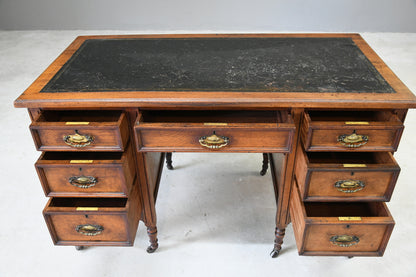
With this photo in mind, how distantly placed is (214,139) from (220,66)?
1.24ft

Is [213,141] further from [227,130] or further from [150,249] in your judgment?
[150,249]

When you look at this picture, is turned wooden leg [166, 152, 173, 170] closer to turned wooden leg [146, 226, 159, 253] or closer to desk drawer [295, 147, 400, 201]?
turned wooden leg [146, 226, 159, 253]

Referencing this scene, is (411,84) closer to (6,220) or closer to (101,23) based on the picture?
(6,220)

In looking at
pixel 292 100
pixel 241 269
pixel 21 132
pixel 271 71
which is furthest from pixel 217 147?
pixel 21 132

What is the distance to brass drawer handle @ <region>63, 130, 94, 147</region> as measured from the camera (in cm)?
112

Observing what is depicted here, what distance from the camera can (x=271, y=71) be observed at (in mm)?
1302

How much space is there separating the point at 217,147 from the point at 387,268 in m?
0.93

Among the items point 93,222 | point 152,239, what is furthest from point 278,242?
point 93,222

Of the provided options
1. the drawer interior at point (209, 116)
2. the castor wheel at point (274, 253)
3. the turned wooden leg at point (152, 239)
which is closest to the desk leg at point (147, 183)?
the turned wooden leg at point (152, 239)

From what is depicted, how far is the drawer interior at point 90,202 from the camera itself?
134 cm

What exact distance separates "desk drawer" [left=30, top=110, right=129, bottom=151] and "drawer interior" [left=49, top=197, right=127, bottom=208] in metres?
0.29

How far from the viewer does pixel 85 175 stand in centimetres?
118

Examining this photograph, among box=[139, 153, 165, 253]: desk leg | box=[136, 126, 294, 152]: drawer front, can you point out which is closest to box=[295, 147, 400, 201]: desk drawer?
box=[136, 126, 294, 152]: drawer front

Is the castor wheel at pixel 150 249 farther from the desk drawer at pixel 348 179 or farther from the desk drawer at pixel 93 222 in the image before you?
the desk drawer at pixel 348 179
